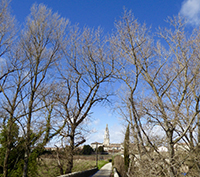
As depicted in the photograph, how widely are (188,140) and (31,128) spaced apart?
9.84 metres

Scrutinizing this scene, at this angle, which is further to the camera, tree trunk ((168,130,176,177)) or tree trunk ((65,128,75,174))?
tree trunk ((65,128,75,174))

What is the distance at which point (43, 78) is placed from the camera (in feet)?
45.9

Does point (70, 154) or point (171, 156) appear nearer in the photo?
point (171, 156)

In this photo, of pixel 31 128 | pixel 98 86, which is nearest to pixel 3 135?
pixel 31 128

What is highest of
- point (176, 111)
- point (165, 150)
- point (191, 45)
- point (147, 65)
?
point (191, 45)

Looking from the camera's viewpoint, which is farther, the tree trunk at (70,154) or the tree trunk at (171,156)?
the tree trunk at (70,154)

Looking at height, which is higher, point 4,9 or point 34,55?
point 4,9

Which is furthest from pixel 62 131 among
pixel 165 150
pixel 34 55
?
pixel 165 150

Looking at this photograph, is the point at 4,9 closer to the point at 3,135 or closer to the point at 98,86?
the point at 98,86

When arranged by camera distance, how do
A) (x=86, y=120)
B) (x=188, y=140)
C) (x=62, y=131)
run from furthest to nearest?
(x=86, y=120), (x=62, y=131), (x=188, y=140)

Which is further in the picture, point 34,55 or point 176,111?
point 34,55

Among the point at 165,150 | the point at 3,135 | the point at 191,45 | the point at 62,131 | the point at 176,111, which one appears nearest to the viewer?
the point at 176,111

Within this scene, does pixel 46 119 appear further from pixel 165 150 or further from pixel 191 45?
pixel 191 45

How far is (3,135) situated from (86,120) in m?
7.72
